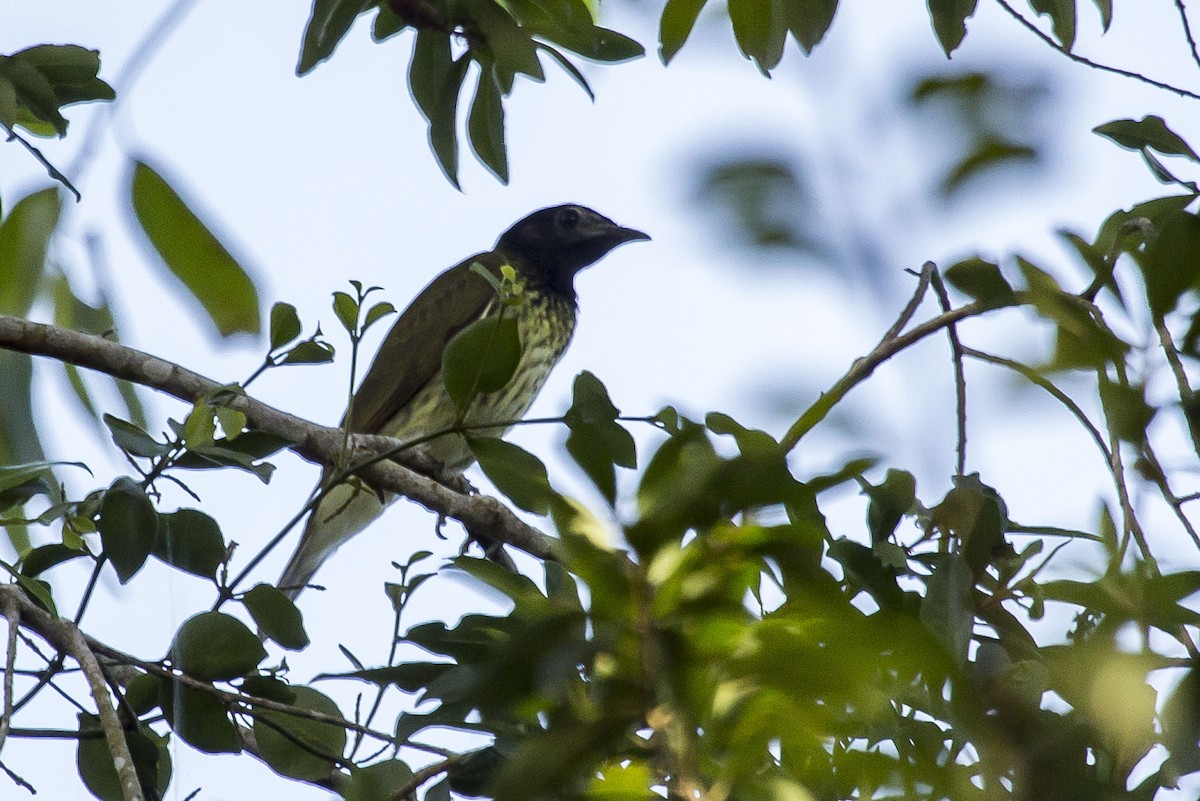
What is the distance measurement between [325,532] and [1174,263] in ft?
14.7

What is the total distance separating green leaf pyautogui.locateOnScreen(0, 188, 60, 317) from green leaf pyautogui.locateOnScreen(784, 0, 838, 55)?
1.29 m

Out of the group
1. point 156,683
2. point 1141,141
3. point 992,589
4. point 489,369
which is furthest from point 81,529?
point 1141,141

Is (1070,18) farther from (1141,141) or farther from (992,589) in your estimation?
(992,589)

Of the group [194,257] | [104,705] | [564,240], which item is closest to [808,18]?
[194,257]

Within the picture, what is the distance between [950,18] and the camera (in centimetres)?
232

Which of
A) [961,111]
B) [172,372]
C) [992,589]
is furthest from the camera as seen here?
[172,372]

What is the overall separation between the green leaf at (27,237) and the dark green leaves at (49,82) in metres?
0.13

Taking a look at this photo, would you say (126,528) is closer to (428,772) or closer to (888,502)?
(428,772)

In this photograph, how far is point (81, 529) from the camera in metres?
2.08

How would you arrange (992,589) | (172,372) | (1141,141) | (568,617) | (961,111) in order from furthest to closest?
(172,372) → (1141,141) → (992,589) → (568,617) → (961,111)

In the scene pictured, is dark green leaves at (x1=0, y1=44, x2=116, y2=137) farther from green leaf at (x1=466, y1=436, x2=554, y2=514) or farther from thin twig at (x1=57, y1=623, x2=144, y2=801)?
green leaf at (x1=466, y1=436, x2=554, y2=514)

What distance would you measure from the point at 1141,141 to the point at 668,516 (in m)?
1.50

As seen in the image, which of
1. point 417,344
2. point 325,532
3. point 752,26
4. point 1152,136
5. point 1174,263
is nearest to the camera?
point 1174,263

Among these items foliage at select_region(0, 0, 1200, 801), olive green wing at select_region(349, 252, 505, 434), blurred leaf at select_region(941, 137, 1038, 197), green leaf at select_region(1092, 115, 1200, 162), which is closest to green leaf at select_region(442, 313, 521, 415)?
foliage at select_region(0, 0, 1200, 801)
